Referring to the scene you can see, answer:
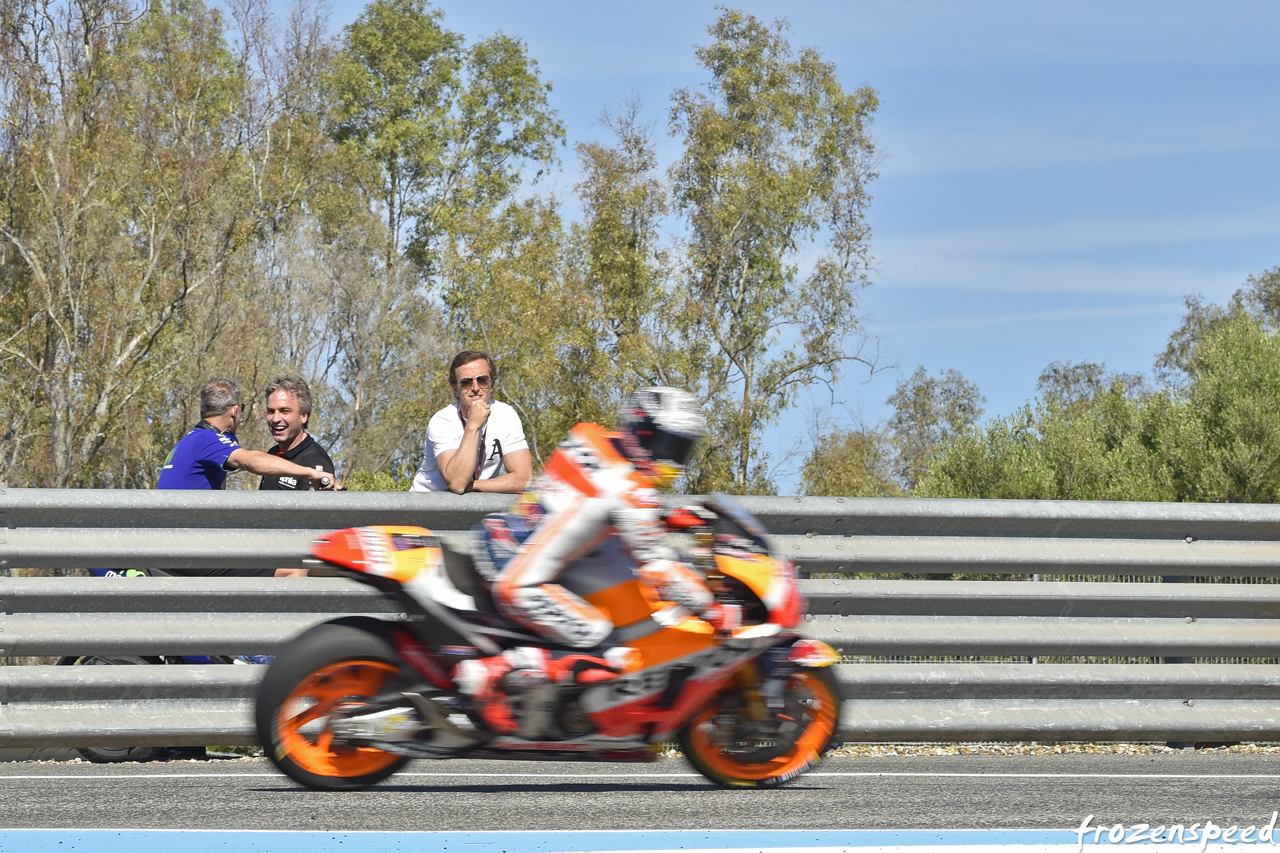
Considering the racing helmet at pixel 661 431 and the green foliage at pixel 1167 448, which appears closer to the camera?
the racing helmet at pixel 661 431

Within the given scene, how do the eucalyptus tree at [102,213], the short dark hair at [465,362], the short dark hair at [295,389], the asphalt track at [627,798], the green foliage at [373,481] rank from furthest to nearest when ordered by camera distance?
the green foliage at [373,481], the eucalyptus tree at [102,213], the short dark hair at [295,389], the short dark hair at [465,362], the asphalt track at [627,798]

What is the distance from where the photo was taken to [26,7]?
30.0m

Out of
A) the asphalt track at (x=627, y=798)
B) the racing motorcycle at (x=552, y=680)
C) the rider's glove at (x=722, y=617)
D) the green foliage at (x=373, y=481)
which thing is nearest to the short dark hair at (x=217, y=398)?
the asphalt track at (x=627, y=798)

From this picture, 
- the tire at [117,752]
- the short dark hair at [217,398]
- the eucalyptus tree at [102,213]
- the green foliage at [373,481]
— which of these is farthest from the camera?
the green foliage at [373,481]

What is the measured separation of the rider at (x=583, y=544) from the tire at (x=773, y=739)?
0.36m

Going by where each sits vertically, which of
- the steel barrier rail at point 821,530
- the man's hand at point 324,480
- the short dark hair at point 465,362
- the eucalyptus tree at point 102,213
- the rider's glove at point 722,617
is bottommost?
the rider's glove at point 722,617

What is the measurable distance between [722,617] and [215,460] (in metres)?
3.07

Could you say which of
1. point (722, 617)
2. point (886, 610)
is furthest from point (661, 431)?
point (886, 610)

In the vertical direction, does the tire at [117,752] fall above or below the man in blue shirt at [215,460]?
below

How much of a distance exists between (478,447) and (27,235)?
27.5 m

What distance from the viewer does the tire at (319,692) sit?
4.54m

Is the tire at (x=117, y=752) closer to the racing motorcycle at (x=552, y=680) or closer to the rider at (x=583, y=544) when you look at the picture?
the racing motorcycle at (x=552, y=680)

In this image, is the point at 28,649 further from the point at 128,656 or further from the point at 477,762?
the point at 477,762

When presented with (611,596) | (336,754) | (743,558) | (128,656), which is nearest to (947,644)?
(743,558)
